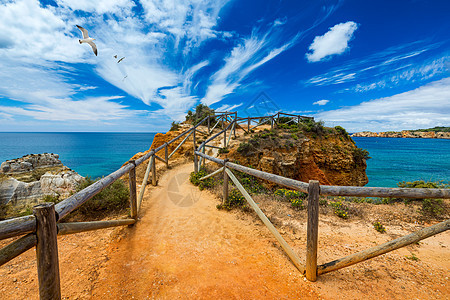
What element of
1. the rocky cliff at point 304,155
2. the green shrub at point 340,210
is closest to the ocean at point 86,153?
the rocky cliff at point 304,155

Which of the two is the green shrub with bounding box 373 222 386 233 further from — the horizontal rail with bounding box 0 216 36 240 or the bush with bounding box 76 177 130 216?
the bush with bounding box 76 177 130 216

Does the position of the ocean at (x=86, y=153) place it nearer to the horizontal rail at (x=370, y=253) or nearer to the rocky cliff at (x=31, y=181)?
the rocky cliff at (x=31, y=181)

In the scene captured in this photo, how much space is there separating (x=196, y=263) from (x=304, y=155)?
1243 cm

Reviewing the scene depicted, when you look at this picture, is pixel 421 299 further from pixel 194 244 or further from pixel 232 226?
pixel 194 244

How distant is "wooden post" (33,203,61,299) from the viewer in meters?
1.75

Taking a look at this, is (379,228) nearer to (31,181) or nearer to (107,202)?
(107,202)

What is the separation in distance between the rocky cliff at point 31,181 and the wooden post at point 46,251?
4.96 m

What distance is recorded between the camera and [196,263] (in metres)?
3.16

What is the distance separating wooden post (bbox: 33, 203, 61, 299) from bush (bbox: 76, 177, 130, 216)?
3.48 m

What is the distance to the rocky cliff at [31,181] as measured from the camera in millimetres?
7742

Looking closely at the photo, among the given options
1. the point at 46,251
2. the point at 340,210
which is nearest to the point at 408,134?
the point at 340,210

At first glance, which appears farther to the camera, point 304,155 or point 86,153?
point 86,153

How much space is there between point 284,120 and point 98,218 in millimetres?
18472

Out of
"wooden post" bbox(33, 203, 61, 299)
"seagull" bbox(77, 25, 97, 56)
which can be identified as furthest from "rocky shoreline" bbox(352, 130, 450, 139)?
"wooden post" bbox(33, 203, 61, 299)
